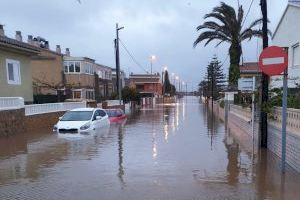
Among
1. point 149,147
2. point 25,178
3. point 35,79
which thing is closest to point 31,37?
point 35,79

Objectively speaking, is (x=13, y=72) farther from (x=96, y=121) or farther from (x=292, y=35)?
(x=292, y=35)

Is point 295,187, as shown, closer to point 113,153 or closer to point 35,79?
point 113,153

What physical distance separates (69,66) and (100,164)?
43.2m

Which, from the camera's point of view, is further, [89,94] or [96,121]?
[89,94]

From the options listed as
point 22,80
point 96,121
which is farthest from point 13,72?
point 96,121

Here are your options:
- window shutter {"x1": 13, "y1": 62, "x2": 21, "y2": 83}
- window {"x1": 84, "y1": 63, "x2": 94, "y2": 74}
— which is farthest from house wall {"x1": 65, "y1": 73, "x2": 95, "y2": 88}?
window shutter {"x1": 13, "y1": 62, "x2": 21, "y2": 83}

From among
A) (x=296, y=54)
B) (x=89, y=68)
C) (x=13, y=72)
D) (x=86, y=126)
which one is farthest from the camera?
(x=89, y=68)

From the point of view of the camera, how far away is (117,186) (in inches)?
349

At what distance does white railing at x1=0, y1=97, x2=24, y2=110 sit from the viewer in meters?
19.6

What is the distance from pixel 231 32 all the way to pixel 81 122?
1651 cm

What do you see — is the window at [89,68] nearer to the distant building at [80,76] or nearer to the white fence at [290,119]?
the distant building at [80,76]

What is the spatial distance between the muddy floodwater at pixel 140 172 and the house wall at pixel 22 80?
996cm

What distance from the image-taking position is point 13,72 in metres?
27.9

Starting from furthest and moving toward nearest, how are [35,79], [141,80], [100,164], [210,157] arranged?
[141,80] → [35,79] → [210,157] → [100,164]
